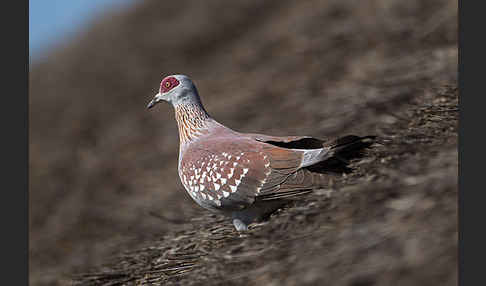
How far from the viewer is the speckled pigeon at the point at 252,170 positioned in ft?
17.9

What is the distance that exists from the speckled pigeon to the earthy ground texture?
196mm

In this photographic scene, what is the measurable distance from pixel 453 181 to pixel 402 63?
494cm

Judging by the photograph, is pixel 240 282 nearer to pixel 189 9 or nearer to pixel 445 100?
pixel 445 100

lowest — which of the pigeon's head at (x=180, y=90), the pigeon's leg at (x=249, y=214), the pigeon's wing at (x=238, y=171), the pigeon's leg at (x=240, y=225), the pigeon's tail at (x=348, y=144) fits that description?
the pigeon's leg at (x=240, y=225)

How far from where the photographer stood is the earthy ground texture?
4.13 metres

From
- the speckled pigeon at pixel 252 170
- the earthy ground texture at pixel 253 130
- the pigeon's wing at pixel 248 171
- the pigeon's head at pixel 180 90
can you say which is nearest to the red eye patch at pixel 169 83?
the pigeon's head at pixel 180 90

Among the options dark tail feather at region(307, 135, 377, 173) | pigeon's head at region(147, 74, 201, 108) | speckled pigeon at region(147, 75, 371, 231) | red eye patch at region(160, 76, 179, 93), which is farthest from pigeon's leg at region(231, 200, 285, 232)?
red eye patch at region(160, 76, 179, 93)

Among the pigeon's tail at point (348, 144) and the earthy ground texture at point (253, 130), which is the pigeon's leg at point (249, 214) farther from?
the pigeon's tail at point (348, 144)

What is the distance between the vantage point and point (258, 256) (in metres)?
4.69

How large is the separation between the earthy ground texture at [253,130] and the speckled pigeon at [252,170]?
0.64 feet

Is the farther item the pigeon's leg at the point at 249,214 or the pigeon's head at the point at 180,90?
the pigeon's head at the point at 180,90

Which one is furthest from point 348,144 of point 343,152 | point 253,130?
point 253,130

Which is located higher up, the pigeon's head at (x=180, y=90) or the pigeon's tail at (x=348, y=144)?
the pigeon's head at (x=180, y=90)

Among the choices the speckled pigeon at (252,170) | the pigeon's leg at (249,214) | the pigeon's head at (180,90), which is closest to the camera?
the speckled pigeon at (252,170)
